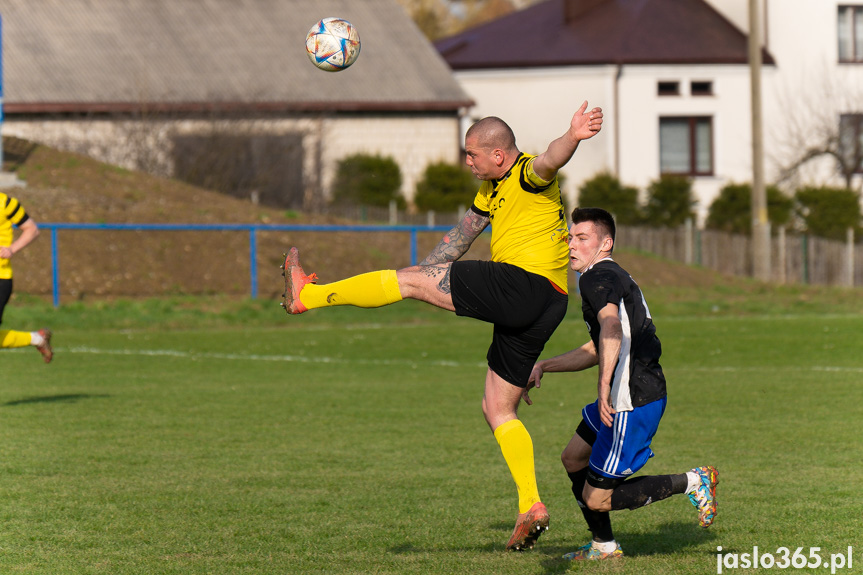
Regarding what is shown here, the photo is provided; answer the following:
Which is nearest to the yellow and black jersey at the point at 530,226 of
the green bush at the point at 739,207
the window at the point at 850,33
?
the green bush at the point at 739,207

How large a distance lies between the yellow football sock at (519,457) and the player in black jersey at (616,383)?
28 cm

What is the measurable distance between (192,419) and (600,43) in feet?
109

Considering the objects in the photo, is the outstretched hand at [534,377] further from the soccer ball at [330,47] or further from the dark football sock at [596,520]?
the soccer ball at [330,47]

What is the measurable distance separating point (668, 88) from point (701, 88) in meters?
1.38

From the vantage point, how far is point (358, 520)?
7344 mm

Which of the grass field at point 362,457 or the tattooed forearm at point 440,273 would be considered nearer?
the tattooed forearm at point 440,273

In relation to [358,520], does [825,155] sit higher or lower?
higher

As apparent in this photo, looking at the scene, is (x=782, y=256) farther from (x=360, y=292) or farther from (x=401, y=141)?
(x=360, y=292)

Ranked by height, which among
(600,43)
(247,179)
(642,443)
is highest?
(600,43)

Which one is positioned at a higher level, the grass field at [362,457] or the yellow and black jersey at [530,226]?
the yellow and black jersey at [530,226]

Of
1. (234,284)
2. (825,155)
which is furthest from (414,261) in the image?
(825,155)

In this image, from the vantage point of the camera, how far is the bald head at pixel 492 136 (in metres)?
6.24

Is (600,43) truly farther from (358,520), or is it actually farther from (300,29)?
(358,520)

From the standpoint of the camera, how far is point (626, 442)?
19.5ft
